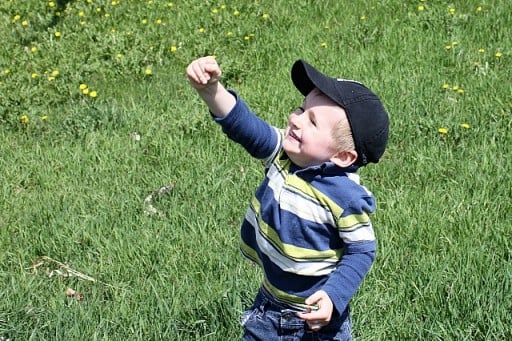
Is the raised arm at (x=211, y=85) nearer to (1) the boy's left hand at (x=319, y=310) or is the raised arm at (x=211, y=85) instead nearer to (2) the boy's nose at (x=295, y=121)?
(2) the boy's nose at (x=295, y=121)

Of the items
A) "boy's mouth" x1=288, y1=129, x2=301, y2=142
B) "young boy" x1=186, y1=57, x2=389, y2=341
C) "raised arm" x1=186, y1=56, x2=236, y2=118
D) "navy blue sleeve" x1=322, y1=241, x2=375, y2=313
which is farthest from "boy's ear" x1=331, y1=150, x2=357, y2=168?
"raised arm" x1=186, y1=56, x2=236, y2=118

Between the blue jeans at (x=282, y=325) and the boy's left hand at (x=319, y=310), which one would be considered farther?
the blue jeans at (x=282, y=325)

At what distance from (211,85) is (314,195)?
42 cm

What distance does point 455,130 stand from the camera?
4.34m

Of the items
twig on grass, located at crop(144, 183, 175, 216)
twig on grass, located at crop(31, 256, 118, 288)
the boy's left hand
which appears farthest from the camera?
twig on grass, located at crop(144, 183, 175, 216)

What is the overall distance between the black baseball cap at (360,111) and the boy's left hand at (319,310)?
0.39 metres

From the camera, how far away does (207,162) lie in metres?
4.26

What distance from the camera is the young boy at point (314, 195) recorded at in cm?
211

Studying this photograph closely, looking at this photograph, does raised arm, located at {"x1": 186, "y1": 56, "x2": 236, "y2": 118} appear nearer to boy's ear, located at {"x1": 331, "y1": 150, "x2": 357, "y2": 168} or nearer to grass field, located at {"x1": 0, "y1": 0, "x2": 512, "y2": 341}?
boy's ear, located at {"x1": 331, "y1": 150, "x2": 357, "y2": 168}

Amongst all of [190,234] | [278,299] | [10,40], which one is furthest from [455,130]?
[10,40]

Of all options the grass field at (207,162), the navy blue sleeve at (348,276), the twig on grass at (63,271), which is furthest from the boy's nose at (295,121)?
the twig on grass at (63,271)

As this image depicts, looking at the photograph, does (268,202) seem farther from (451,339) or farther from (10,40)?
(10,40)

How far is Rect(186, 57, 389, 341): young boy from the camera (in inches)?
82.9

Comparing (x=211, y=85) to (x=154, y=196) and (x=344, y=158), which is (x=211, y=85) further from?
(x=154, y=196)
